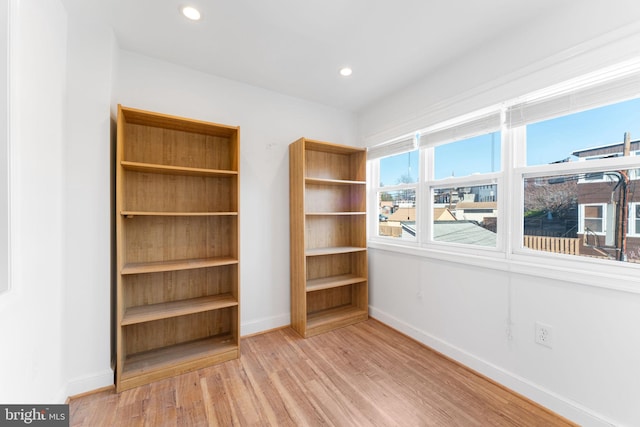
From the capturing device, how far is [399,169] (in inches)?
115

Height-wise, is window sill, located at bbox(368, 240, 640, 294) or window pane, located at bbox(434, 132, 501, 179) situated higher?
window pane, located at bbox(434, 132, 501, 179)

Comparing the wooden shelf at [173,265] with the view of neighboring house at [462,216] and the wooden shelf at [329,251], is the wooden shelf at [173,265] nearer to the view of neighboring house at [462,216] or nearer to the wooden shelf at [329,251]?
the wooden shelf at [329,251]

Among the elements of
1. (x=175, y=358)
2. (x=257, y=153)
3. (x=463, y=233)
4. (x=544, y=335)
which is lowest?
(x=175, y=358)

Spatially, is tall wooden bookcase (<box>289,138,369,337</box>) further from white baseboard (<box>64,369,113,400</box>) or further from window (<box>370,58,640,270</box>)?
white baseboard (<box>64,369,113,400</box>)

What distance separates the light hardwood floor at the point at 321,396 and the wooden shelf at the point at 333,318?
33cm

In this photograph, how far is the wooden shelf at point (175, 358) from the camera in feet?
6.14

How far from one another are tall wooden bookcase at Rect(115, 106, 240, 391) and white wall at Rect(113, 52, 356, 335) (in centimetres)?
20

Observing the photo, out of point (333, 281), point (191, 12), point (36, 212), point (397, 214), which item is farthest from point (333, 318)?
point (191, 12)

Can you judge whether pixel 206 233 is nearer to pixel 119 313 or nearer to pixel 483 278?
pixel 119 313

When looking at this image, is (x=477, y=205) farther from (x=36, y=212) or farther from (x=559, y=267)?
(x=36, y=212)

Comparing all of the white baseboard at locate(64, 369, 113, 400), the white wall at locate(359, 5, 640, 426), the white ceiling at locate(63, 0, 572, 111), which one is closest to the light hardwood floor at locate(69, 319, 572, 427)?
the white baseboard at locate(64, 369, 113, 400)

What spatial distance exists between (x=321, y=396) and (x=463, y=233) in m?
1.76

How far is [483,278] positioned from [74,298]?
297 centimetres

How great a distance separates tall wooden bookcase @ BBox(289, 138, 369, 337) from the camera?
268 centimetres
